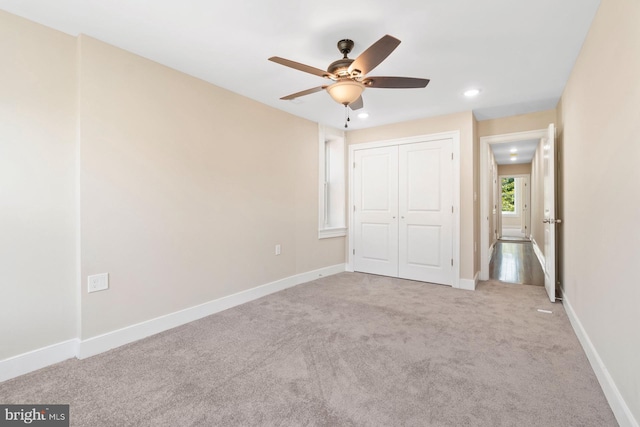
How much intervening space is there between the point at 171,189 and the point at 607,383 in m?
3.41

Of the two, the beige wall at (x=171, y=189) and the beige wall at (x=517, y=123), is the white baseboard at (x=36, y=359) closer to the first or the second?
the beige wall at (x=171, y=189)

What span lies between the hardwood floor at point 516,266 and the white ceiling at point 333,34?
108 inches

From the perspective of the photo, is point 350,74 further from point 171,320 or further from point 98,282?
point 171,320

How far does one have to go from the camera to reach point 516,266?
550 cm

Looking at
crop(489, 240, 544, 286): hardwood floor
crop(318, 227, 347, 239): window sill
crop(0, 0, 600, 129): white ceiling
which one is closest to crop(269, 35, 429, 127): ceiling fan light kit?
crop(0, 0, 600, 129): white ceiling

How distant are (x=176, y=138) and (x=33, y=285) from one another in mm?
1543

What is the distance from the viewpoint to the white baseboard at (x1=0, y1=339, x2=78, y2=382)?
6.43 feet

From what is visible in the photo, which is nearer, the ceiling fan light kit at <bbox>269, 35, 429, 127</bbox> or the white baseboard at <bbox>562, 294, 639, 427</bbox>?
the white baseboard at <bbox>562, 294, 639, 427</bbox>

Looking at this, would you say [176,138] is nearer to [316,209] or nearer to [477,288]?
[316,209]

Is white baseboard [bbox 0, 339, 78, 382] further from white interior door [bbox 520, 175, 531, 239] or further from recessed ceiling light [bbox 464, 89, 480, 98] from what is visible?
white interior door [bbox 520, 175, 531, 239]

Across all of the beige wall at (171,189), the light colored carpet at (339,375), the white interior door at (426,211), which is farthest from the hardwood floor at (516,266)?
the beige wall at (171,189)

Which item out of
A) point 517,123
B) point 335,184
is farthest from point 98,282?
point 517,123

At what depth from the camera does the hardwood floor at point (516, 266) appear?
4543 mm

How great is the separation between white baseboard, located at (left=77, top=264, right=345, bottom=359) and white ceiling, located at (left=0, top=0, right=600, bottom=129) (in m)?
2.28
